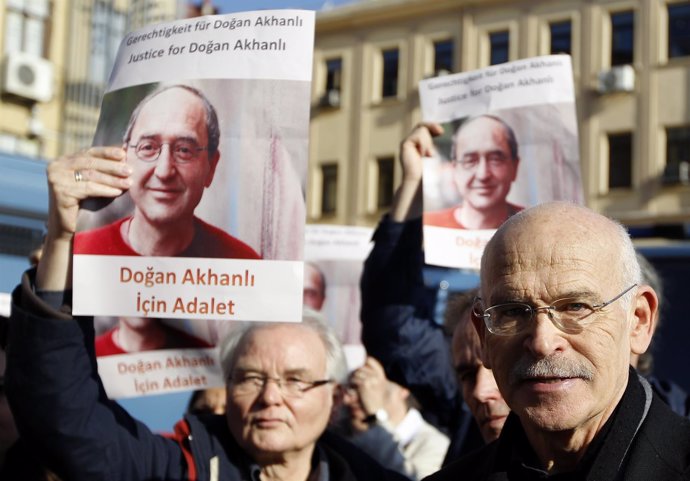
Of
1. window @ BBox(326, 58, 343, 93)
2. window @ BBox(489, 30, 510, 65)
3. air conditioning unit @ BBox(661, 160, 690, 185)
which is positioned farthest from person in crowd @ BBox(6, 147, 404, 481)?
window @ BBox(326, 58, 343, 93)

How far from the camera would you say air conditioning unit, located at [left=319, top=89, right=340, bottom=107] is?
101 ft

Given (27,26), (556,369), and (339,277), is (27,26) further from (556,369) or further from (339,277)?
(556,369)

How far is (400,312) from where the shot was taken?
154 inches

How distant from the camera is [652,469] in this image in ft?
7.22

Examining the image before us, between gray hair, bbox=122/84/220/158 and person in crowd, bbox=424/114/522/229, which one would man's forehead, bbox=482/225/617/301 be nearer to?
gray hair, bbox=122/84/220/158

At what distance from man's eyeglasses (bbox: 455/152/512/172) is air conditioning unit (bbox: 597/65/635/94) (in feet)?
76.0

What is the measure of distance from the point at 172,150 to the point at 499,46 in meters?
26.4

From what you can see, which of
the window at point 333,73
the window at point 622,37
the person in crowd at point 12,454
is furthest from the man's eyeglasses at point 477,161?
the window at point 333,73

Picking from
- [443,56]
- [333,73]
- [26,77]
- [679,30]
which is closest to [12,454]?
[26,77]

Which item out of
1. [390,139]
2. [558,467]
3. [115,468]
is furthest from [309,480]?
[390,139]

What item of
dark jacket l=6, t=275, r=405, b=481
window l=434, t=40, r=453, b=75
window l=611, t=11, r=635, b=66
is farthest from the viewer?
window l=434, t=40, r=453, b=75

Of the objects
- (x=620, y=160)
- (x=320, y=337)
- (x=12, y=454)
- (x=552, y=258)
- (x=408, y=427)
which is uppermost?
(x=620, y=160)

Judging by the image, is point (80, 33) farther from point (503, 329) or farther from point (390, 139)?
point (503, 329)

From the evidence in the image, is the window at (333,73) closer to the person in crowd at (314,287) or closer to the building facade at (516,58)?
the building facade at (516,58)
